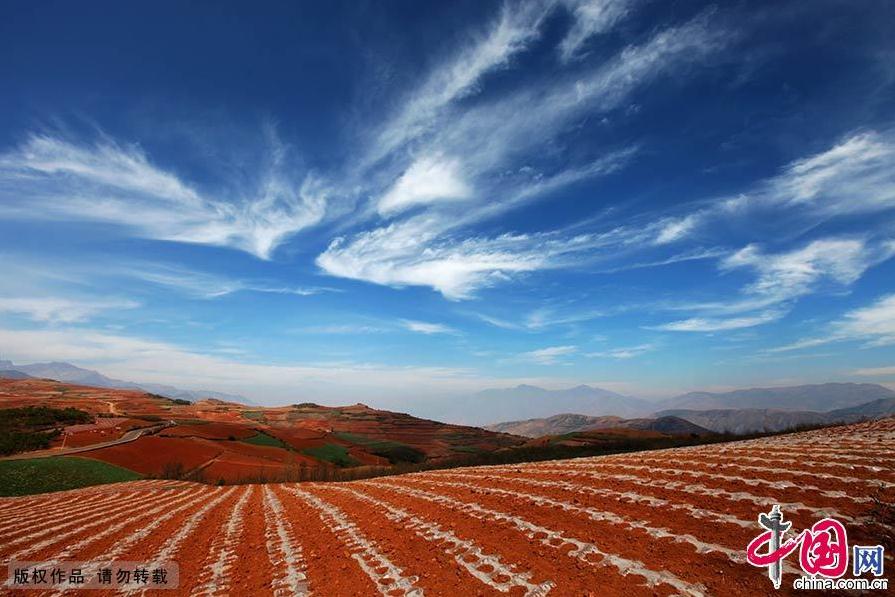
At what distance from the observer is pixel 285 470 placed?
164 ft

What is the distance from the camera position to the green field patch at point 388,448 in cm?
8800

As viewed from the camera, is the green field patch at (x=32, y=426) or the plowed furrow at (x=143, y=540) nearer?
the plowed furrow at (x=143, y=540)

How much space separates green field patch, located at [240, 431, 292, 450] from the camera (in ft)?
251

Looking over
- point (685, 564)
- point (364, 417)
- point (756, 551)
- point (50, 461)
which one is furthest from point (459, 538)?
point (364, 417)

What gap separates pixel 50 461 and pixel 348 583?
52882mm

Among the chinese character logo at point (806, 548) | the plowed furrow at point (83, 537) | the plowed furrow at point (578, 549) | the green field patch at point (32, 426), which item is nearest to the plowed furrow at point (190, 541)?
the plowed furrow at point (83, 537)

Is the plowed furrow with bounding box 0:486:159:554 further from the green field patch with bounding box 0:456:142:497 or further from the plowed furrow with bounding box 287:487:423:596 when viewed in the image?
the green field patch with bounding box 0:456:142:497

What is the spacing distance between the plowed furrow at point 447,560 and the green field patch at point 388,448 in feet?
237

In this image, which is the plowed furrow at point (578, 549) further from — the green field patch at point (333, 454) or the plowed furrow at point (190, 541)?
the green field patch at point (333, 454)

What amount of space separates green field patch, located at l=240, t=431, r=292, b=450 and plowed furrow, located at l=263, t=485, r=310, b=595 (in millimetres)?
64736

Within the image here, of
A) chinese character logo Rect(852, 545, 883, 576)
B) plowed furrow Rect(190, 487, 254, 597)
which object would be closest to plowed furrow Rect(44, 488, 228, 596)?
plowed furrow Rect(190, 487, 254, 597)

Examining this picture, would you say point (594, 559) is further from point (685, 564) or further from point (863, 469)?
point (863, 469)

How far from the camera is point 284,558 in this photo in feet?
40.0

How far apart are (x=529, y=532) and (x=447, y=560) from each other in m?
2.66
